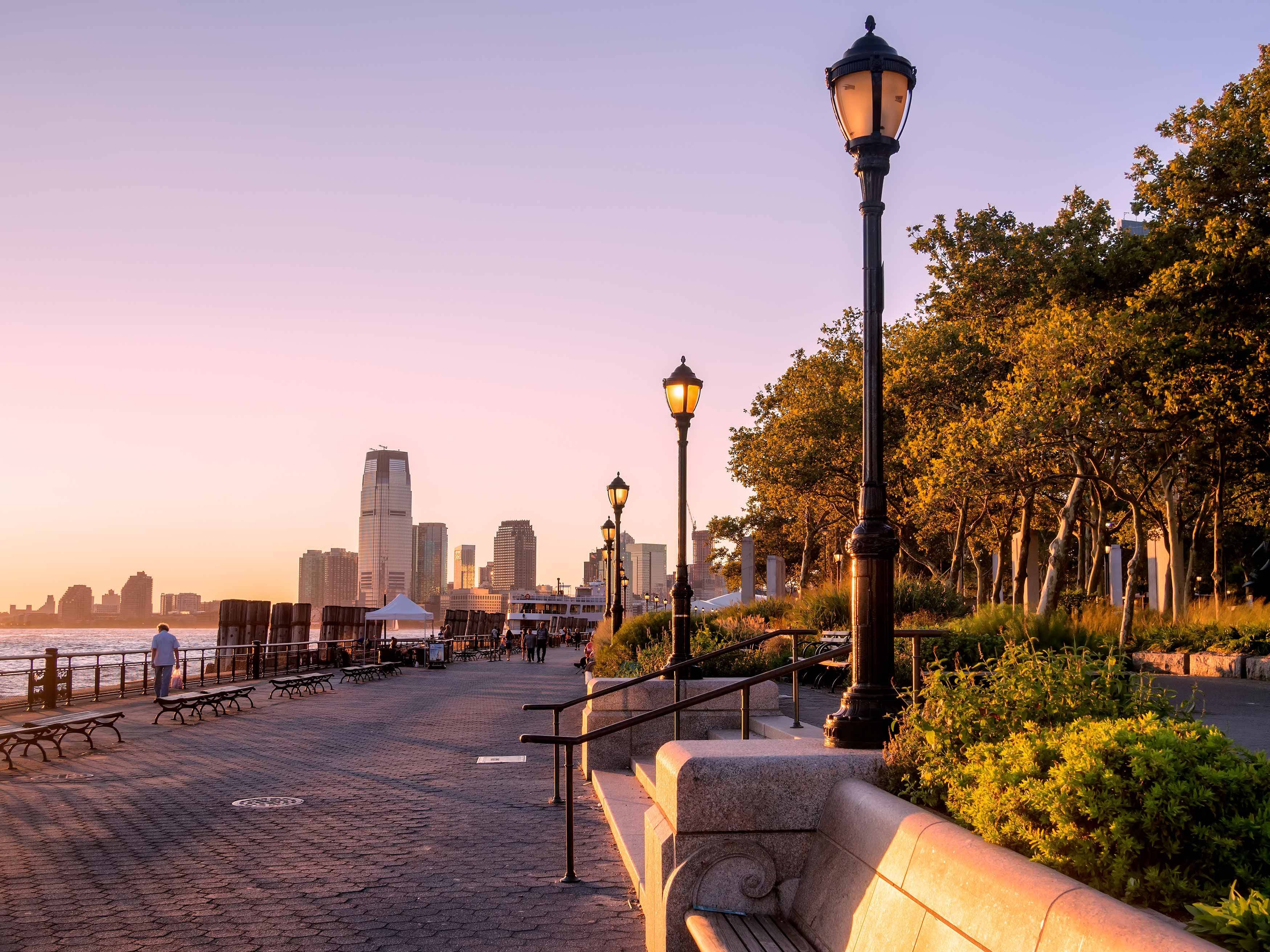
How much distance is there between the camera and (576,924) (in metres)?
6.44

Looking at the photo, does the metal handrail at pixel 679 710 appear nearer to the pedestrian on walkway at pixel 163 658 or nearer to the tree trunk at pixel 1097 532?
the pedestrian on walkway at pixel 163 658

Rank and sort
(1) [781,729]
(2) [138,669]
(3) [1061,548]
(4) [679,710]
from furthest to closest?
1. (2) [138,669]
2. (3) [1061,548]
3. (1) [781,729]
4. (4) [679,710]

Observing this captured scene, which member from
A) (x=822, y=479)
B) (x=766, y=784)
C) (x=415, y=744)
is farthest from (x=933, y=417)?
(x=766, y=784)

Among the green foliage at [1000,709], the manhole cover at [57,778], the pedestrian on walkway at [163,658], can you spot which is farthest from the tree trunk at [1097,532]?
the manhole cover at [57,778]

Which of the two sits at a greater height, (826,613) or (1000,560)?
(1000,560)

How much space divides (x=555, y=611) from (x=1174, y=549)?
334ft

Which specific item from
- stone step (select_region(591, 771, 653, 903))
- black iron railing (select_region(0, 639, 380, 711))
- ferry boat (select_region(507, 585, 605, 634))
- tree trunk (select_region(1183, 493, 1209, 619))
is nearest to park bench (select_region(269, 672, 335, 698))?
black iron railing (select_region(0, 639, 380, 711))

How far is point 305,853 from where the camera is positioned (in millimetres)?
8281

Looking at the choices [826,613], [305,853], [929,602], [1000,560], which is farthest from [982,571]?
[305,853]

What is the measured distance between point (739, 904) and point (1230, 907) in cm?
294

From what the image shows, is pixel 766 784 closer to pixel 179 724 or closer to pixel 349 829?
pixel 349 829

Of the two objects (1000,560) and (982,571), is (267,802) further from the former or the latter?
(982,571)

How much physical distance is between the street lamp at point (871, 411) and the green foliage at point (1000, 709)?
516 millimetres

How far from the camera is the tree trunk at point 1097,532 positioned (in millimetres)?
27094
